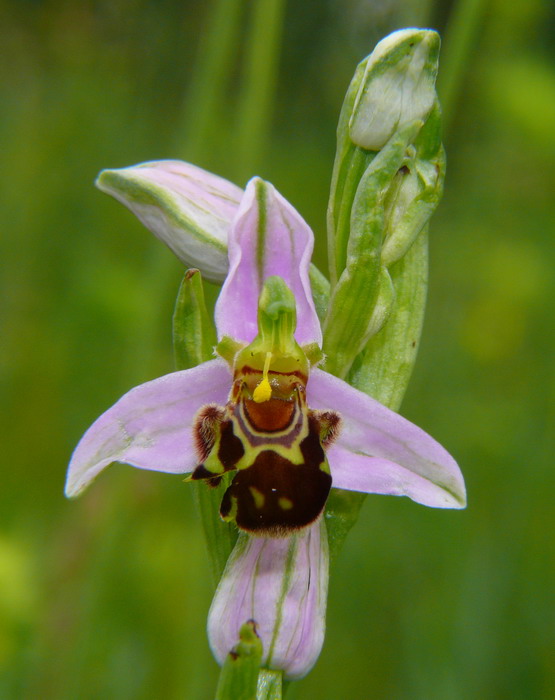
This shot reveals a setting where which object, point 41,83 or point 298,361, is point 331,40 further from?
point 298,361

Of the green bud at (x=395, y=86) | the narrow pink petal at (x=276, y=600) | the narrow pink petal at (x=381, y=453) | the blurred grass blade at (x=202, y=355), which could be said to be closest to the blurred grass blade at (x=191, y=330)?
the blurred grass blade at (x=202, y=355)

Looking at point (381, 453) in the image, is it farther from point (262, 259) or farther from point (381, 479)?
point (262, 259)

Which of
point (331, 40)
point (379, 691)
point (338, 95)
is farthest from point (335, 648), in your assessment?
point (331, 40)

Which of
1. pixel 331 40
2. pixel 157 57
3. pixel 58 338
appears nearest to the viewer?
pixel 58 338

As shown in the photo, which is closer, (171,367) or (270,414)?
(270,414)

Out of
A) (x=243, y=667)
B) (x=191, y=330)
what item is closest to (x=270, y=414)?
(x=191, y=330)

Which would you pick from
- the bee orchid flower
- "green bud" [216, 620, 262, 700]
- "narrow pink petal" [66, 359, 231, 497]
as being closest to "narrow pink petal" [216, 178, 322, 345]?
the bee orchid flower
